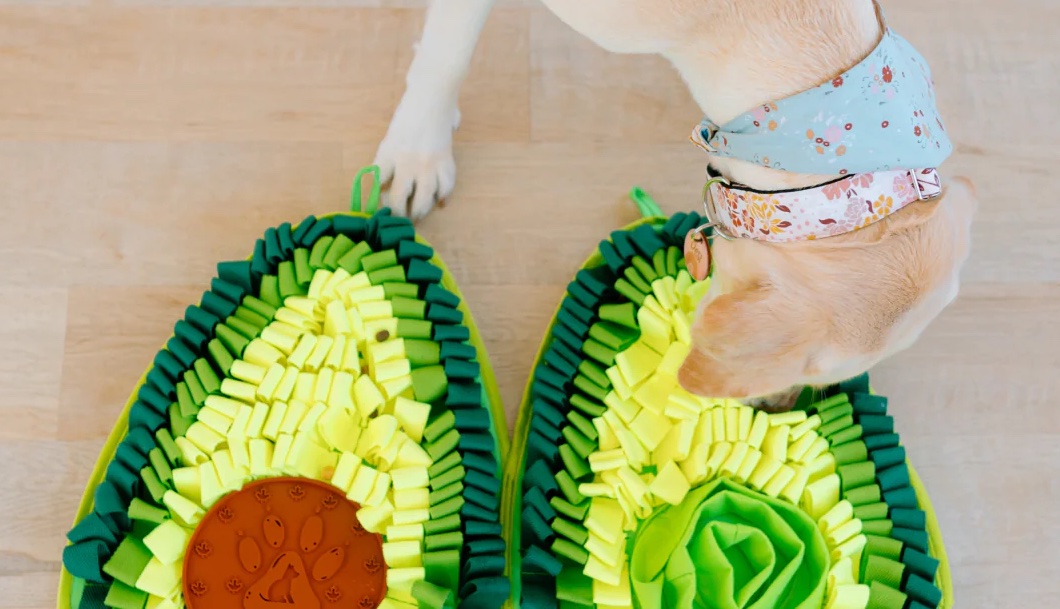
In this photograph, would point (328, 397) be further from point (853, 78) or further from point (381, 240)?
point (853, 78)

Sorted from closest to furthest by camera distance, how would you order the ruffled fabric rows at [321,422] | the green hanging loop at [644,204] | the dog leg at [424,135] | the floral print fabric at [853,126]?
the floral print fabric at [853,126] → the ruffled fabric rows at [321,422] → the dog leg at [424,135] → the green hanging loop at [644,204]

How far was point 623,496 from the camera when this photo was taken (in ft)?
3.46

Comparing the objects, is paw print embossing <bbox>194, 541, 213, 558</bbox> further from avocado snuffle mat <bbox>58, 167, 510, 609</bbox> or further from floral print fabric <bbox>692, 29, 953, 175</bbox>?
floral print fabric <bbox>692, 29, 953, 175</bbox>

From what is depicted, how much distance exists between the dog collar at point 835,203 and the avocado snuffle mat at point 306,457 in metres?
0.44

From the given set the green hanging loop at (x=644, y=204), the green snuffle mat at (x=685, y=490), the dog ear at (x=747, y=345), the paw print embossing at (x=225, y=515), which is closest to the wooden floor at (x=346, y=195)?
the green hanging loop at (x=644, y=204)

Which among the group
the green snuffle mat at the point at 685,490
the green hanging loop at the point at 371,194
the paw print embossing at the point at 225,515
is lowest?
the paw print embossing at the point at 225,515

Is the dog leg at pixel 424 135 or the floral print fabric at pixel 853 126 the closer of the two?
the floral print fabric at pixel 853 126

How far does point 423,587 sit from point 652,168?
27.7 inches

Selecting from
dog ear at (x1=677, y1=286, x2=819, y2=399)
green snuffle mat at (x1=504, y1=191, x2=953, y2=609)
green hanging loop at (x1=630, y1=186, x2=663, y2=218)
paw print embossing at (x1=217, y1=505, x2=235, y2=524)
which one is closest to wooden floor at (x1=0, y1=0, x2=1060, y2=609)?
green hanging loop at (x1=630, y1=186, x2=663, y2=218)

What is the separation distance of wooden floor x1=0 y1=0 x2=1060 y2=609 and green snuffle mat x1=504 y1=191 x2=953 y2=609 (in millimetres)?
145

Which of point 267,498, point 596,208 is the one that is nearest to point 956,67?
point 596,208

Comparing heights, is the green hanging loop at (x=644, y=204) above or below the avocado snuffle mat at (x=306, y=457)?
above

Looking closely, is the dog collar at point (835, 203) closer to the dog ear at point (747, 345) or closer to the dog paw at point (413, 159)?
the dog ear at point (747, 345)

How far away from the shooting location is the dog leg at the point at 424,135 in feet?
3.74
